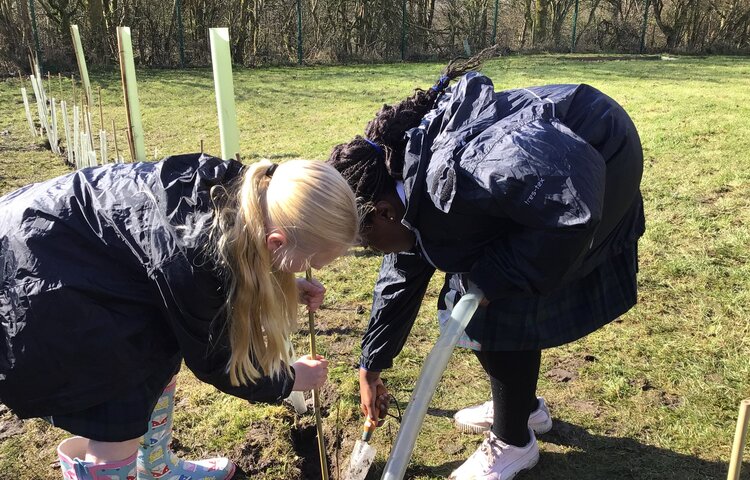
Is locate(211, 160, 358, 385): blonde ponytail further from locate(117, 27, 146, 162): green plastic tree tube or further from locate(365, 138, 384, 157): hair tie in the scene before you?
locate(117, 27, 146, 162): green plastic tree tube

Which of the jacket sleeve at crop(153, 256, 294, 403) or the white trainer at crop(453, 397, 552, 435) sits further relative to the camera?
the white trainer at crop(453, 397, 552, 435)

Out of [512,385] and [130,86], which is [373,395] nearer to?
[512,385]

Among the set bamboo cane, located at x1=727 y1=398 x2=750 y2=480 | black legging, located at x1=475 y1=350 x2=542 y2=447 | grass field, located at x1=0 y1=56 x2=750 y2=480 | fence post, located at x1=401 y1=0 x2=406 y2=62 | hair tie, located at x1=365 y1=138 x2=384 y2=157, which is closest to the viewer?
bamboo cane, located at x1=727 y1=398 x2=750 y2=480

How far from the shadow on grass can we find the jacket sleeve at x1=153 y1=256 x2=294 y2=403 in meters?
0.98

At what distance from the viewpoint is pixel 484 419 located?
2.42 metres

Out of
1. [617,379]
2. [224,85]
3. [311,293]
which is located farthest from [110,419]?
[617,379]

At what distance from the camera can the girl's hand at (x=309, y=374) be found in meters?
1.82

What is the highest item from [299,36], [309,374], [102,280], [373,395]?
[299,36]

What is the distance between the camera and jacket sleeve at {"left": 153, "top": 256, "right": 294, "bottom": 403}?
1.36 meters

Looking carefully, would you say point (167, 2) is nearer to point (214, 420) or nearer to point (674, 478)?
point (214, 420)

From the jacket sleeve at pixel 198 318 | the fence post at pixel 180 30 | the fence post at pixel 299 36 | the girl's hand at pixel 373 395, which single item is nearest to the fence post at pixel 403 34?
the fence post at pixel 299 36

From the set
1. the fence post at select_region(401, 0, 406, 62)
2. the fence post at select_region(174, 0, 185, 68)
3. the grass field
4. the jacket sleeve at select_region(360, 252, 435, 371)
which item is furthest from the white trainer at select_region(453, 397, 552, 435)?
the fence post at select_region(401, 0, 406, 62)

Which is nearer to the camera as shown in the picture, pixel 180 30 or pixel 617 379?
pixel 617 379

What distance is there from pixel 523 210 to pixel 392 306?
698 millimetres
